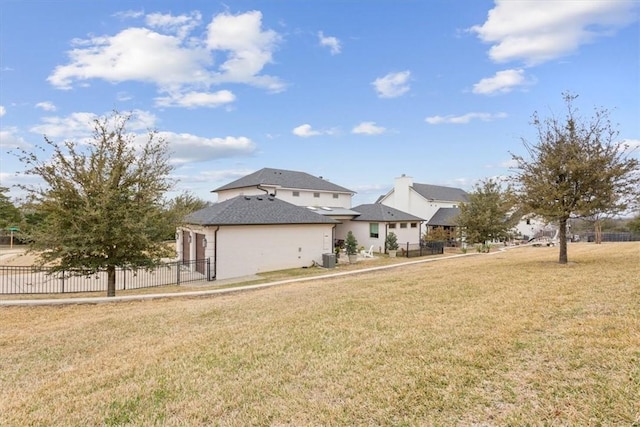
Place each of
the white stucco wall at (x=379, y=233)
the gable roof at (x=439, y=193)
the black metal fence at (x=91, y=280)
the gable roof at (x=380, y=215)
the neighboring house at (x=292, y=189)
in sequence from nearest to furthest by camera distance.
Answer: the black metal fence at (x=91, y=280)
the white stucco wall at (x=379, y=233)
the gable roof at (x=380, y=215)
the neighboring house at (x=292, y=189)
the gable roof at (x=439, y=193)

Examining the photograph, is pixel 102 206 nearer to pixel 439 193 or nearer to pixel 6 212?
pixel 6 212

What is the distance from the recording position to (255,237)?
2092 centimetres

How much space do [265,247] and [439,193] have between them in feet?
118

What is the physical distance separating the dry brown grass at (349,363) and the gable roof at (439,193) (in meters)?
39.8

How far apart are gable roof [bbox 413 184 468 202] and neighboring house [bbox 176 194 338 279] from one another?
2679 cm

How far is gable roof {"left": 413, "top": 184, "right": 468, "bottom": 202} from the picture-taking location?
4802cm

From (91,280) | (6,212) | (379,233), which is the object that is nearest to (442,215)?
(379,233)

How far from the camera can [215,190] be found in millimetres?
39344

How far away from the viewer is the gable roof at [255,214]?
20156mm

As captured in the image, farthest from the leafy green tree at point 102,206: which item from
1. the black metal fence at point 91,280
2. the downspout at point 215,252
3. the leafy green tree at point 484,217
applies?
the leafy green tree at point 484,217

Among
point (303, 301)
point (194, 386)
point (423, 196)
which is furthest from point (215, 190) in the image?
point (194, 386)

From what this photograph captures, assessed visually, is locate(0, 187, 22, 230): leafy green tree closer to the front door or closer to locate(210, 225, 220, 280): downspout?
the front door

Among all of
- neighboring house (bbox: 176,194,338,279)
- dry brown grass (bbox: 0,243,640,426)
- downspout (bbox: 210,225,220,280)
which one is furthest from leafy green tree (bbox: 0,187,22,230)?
dry brown grass (bbox: 0,243,640,426)

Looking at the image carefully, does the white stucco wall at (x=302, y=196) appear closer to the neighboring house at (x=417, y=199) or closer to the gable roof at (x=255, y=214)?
the gable roof at (x=255, y=214)
